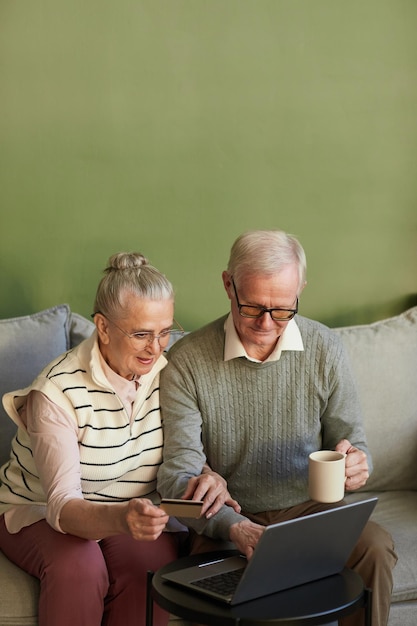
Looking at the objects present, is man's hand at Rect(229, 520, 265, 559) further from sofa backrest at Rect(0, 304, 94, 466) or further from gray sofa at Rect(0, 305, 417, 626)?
sofa backrest at Rect(0, 304, 94, 466)

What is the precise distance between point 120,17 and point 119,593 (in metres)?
1.87

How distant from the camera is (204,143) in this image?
122 inches

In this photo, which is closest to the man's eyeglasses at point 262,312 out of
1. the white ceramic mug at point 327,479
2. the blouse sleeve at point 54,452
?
the white ceramic mug at point 327,479

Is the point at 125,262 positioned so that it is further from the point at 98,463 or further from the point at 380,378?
the point at 380,378

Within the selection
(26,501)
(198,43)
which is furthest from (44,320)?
(198,43)

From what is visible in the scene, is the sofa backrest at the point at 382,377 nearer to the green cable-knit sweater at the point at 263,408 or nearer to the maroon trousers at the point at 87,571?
the green cable-knit sweater at the point at 263,408

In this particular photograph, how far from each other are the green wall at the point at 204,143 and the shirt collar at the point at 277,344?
0.79m

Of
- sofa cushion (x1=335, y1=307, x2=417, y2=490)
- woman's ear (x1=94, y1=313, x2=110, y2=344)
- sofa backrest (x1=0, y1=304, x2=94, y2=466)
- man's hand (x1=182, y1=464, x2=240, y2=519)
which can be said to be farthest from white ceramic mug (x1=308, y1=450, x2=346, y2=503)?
sofa backrest (x1=0, y1=304, x2=94, y2=466)

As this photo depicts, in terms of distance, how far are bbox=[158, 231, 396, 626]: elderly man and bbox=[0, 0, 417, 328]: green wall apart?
74 cm

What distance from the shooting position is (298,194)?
3.22 m

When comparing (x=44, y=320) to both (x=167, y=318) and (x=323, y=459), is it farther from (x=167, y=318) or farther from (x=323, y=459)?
(x=323, y=459)

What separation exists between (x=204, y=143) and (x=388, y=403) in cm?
110

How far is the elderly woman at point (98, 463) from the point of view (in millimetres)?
2113

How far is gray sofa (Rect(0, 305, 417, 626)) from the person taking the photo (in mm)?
2672
